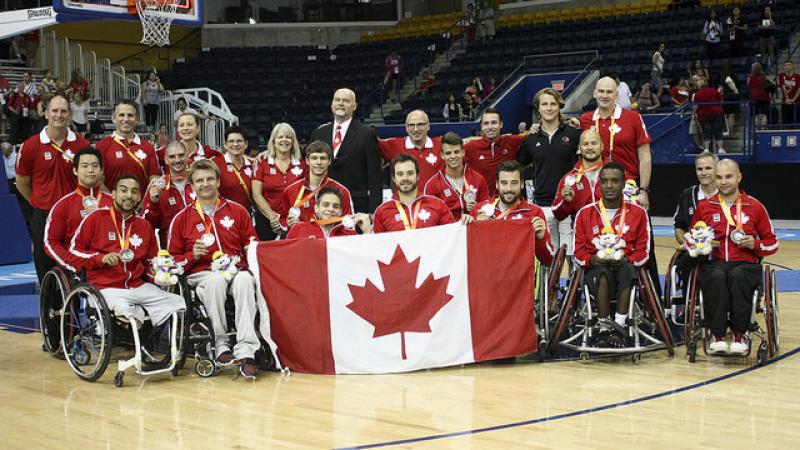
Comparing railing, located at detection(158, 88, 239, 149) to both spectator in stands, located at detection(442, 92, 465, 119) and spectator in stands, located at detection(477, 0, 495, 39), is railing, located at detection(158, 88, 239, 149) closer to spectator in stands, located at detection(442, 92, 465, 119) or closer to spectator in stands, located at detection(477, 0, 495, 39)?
spectator in stands, located at detection(442, 92, 465, 119)

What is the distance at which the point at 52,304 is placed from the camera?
6.71 m

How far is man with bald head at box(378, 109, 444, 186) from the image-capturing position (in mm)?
7066

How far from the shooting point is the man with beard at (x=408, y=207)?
636cm

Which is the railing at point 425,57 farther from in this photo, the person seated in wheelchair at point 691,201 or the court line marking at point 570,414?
the court line marking at point 570,414

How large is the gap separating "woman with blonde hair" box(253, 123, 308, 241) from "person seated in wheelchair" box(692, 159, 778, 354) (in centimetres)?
280

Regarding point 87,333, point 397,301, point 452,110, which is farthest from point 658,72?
point 87,333

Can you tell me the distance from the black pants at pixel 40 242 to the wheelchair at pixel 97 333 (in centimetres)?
43

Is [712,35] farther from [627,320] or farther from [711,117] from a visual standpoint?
[627,320]

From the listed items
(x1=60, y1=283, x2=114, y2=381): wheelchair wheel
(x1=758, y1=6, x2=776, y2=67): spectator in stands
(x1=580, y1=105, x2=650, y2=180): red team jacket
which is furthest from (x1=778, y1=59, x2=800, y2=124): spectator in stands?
(x1=60, y1=283, x2=114, y2=381): wheelchair wheel

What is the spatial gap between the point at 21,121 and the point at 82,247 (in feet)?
36.2

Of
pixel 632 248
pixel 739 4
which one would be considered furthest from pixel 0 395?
pixel 739 4

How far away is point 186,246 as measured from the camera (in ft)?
20.9

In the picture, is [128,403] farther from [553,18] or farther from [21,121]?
[553,18]

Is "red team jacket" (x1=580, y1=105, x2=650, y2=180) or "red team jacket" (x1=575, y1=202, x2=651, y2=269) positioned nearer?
"red team jacket" (x1=575, y1=202, x2=651, y2=269)
